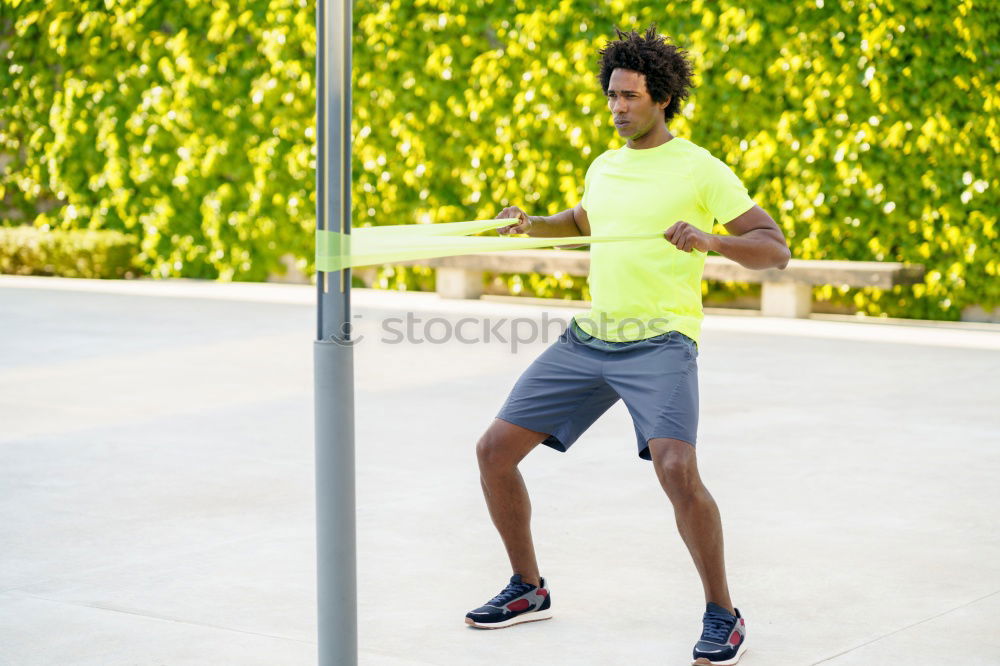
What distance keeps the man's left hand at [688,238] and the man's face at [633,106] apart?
398 millimetres

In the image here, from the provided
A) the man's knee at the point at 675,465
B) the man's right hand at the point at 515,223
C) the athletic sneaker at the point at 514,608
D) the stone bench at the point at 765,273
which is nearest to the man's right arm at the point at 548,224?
the man's right hand at the point at 515,223

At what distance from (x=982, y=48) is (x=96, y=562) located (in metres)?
8.79

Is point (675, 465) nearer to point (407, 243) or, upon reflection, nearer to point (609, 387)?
point (609, 387)

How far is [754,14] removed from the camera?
1248cm

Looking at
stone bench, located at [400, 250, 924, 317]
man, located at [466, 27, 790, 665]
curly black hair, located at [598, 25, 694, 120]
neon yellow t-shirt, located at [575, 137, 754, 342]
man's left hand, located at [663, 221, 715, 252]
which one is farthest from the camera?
stone bench, located at [400, 250, 924, 317]

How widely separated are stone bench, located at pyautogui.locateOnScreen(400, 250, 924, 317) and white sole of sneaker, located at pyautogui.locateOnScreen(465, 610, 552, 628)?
7.25m

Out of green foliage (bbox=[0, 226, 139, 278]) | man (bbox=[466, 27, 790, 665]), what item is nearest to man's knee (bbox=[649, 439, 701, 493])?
man (bbox=[466, 27, 790, 665])

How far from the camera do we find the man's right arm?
15.2 ft

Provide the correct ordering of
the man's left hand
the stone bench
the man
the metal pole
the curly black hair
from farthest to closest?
1. the stone bench
2. the curly black hair
3. the man
4. the man's left hand
5. the metal pole

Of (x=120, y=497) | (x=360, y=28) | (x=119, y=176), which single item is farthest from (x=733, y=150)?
(x=120, y=497)

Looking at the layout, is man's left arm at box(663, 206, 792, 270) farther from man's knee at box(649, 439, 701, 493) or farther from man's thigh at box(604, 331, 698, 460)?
man's knee at box(649, 439, 701, 493)

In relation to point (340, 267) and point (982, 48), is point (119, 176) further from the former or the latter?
point (340, 267)

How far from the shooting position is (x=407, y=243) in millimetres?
3715

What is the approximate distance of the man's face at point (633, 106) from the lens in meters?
4.39
